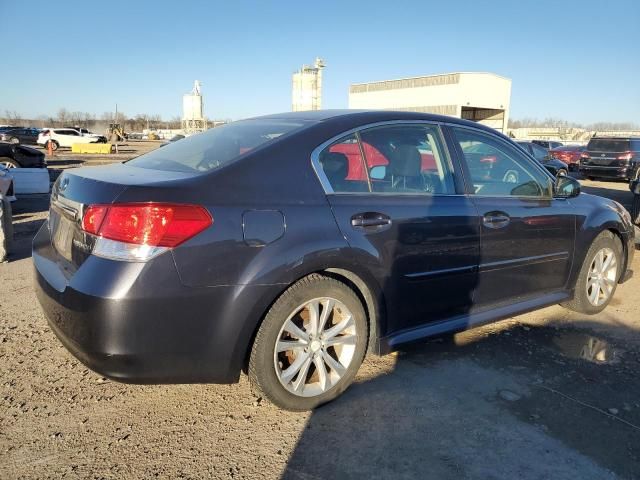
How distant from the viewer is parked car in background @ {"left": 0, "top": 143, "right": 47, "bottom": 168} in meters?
13.1

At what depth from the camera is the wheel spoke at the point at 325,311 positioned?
2758 millimetres

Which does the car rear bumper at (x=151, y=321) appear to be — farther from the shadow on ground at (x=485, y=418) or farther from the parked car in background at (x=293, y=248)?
the shadow on ground at (x=485, y=418)

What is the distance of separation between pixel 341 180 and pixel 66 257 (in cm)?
152

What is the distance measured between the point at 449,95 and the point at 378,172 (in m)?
42.7

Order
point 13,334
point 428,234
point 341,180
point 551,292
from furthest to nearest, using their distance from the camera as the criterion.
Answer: point 551,292
point 13,334
point 428,234
point 341,180

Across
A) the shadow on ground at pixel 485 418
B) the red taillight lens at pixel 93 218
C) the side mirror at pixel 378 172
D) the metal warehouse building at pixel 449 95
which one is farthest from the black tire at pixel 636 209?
the metal warehouse building at pixel 449 95

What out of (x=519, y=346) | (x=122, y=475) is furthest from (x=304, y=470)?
(x=519, y=346)

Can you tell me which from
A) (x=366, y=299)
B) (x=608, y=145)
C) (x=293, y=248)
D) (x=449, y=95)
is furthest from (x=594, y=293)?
(x=449, y=95)

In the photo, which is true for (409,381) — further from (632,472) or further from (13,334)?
(13,334)

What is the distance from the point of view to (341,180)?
2.89 metres

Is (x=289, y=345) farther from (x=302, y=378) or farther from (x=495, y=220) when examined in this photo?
(x=495, y=220)

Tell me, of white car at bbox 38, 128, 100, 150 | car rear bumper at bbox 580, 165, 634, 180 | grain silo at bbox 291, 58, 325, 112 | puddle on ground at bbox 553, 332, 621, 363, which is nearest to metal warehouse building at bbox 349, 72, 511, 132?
grain silo at bbox 291, 58, 325, 112

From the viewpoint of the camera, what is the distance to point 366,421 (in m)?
2.72

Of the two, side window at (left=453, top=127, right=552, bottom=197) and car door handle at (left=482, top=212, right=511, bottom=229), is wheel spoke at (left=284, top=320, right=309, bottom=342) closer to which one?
car door handle at (left=482, top=212, right=511, bottom=229)
